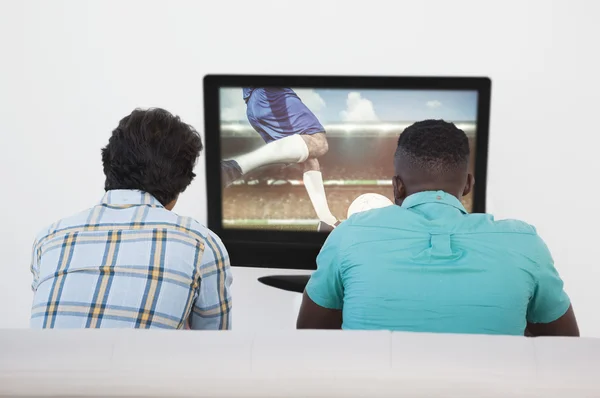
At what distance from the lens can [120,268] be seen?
1.51 meters

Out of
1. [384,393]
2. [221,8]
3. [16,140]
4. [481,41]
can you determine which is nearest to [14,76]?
[16,140]

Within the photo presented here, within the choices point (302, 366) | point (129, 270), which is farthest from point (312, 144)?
point (302, 366)

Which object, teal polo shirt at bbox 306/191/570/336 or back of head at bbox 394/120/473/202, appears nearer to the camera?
teal polo shirt at bbox 306/191/570/336

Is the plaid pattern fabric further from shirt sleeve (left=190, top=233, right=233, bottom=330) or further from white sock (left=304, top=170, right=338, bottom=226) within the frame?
white sock (left=304, top=170, right=338, bottom=226)

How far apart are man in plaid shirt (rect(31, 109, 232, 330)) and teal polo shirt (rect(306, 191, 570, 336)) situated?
1.01 feet

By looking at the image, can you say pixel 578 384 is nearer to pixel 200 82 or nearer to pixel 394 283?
pixel 394 283

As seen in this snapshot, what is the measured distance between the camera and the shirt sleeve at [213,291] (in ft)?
5.29

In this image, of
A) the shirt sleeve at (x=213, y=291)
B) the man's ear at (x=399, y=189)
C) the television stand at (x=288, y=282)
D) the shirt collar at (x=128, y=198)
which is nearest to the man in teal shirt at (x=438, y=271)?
the man's ear at (x=399, y=189)

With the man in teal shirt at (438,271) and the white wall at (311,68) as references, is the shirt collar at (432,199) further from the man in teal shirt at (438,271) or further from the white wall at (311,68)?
the white wall at (311,68)

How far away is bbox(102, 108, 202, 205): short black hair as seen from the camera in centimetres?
173

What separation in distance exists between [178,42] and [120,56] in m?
0.25

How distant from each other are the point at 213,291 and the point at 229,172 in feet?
2.91

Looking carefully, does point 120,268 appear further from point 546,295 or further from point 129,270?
point 546,295

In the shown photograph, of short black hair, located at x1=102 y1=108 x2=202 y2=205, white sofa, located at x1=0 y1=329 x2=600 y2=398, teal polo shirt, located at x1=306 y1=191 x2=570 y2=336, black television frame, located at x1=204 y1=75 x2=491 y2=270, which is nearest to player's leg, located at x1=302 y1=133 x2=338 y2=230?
black television frame, located at x1=204 y1=75 x2=491 y2=270
